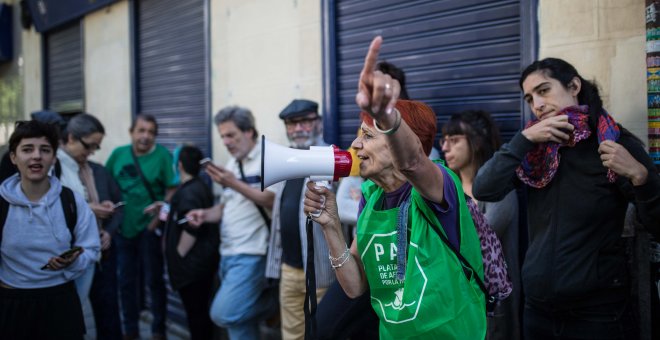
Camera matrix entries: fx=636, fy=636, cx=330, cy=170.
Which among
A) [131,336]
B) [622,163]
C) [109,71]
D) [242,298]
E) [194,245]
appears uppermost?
[109,71]

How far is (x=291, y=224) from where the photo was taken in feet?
13.9

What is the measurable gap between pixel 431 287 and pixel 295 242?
7.01 feet

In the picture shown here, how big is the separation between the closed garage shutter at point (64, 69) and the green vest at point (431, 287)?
25.4 ft

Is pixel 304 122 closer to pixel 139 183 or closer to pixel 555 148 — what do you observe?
pixel 555 148

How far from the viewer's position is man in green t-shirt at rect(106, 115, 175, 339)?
6.25 m

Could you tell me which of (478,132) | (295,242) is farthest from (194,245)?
(478,132)

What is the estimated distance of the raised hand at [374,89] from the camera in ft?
5.68

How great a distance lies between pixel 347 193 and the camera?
413cm

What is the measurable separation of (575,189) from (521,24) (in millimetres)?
1301

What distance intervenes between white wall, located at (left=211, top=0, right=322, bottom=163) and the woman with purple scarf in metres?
2.55

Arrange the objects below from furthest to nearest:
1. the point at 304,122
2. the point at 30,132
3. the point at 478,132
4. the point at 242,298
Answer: the point at 242,298 < the point at 304,122 < the point at 30,132 < the point at 478,132

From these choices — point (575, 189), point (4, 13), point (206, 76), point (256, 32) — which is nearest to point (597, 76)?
point (575, 189)

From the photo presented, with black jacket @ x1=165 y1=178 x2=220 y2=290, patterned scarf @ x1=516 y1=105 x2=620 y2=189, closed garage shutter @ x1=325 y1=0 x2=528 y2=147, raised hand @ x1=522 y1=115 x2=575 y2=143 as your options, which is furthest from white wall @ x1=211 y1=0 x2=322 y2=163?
raised hand @ x1=522 y1=115 x2=575 y2=143

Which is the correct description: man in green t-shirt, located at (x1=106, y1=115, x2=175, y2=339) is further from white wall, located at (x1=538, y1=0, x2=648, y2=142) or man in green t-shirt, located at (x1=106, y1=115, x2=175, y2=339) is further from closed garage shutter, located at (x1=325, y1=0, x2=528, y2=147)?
white wall, located at (x1=538, y1=0, x2=648, y2=142)
